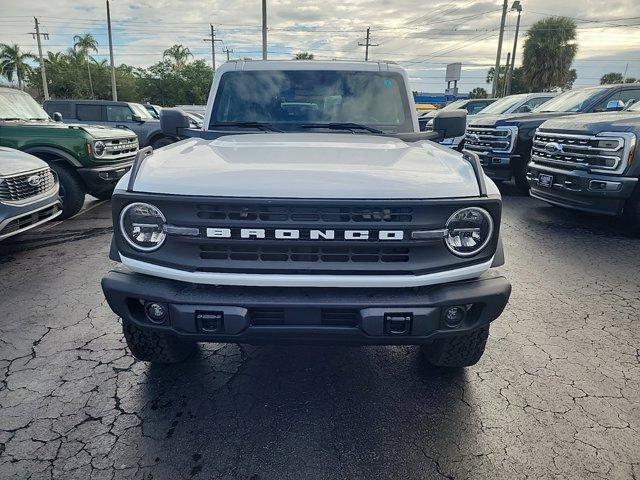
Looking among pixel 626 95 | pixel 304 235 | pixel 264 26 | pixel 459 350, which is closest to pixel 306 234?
pixel 304 235

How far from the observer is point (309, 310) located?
2066 millimetres

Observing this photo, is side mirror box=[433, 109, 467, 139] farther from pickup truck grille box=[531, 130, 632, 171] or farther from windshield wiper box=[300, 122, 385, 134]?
pickup truck grille box=[531, 130, 632, 171]

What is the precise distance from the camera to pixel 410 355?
10.2ft

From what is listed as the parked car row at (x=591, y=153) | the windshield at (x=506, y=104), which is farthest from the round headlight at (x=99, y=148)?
the windshield at (x=506, y=104)

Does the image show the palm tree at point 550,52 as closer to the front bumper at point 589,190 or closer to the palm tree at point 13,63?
the front bumper at point 589,190

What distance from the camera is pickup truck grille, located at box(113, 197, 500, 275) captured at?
206cm

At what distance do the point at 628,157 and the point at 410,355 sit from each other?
446cm

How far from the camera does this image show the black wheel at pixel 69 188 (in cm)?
679

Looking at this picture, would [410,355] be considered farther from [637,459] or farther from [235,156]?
[235,156]

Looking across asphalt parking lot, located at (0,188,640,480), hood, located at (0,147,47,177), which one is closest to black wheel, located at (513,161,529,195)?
asphalt parking lot, located at (0,188,640,480)

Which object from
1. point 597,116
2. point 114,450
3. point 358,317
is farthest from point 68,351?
point 597,116

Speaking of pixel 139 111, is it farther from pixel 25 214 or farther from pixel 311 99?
pixel 311 99

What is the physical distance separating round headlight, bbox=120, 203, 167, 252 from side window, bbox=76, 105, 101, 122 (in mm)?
11323

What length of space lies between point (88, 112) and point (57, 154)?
19.3ft
